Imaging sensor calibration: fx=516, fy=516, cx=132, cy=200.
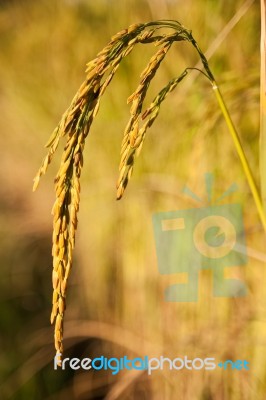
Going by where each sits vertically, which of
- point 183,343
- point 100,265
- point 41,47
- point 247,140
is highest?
point 41,47

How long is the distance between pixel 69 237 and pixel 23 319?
0.39m

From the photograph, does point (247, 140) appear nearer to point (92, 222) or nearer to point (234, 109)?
point (234, 109)

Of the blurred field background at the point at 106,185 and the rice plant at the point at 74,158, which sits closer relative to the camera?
the rice plant at the point at 74,158

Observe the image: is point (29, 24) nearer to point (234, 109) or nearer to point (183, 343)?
point (234, 109)

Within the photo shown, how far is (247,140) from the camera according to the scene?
802 millimetres

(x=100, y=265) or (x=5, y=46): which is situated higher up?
(x=5, y=46)

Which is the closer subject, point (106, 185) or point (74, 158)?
point (74, 158)

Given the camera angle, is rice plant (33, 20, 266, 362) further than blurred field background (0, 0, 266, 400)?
No

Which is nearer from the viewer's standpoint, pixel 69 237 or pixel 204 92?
pixel 69 237

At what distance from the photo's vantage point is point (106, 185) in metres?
0.83

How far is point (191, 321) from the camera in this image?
2.65 ft

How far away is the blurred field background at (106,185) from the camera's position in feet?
2.66

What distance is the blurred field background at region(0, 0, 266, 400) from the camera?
31.9 inches

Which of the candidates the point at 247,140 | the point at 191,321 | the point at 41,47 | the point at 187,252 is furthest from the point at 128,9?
the point at 191,321
